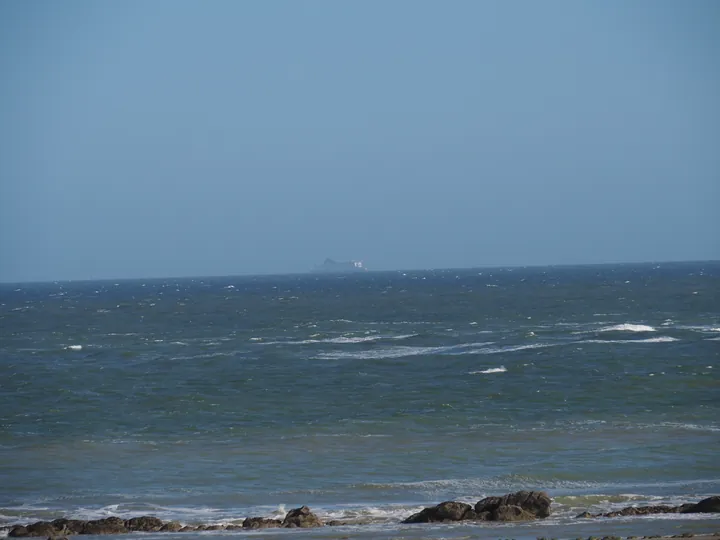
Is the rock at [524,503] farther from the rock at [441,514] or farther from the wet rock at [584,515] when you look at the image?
the wet rock at [584,515]

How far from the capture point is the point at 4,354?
66.1 metres

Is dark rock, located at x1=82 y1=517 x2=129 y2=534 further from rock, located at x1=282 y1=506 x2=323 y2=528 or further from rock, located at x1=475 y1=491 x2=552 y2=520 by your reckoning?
rock, located at x1=475 y1=491 x2=552 y2=520

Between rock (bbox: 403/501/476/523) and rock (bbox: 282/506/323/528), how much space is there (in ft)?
6.00

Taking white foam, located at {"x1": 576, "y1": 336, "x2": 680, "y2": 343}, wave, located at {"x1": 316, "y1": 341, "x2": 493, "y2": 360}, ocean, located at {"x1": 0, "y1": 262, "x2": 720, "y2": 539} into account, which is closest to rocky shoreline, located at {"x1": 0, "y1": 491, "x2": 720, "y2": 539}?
ocean, located at {"x1": 0, "y1": 262, "x2": 720, "y2": 539}

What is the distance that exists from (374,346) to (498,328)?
49.2ft

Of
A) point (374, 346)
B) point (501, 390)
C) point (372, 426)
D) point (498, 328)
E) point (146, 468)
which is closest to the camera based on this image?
point (146, 468)

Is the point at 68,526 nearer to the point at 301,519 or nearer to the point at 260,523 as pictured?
the point at 260,523

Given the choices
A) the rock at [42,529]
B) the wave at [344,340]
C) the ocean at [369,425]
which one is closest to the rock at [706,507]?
the ocean at [369,425]

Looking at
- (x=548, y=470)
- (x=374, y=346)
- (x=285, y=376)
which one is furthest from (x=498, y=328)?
(x=548, y=470)

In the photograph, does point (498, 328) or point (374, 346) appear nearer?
point (374, 346)

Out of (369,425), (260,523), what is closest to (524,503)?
(260,523)

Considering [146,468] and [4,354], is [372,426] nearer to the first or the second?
[146,468]

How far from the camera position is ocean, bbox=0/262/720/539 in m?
23.5

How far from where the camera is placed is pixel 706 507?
66.2 ft
